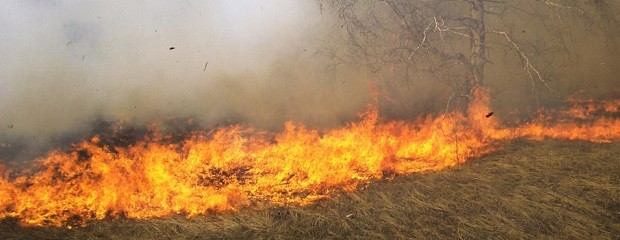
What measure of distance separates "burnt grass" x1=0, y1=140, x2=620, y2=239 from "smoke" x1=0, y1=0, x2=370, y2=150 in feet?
10.4

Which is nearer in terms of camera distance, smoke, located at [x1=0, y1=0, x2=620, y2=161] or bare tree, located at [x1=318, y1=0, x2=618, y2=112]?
smoke, located at [x1=0, y1=0, x2=620, y2=161]

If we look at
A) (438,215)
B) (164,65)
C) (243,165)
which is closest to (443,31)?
(438,215)

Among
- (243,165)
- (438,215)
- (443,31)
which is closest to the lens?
(438,215)

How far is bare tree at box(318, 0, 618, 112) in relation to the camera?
7352mm

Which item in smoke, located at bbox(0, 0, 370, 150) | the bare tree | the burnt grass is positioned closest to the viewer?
the burnt grass

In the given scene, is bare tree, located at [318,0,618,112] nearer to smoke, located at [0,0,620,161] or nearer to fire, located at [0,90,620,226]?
smoke, located at [0,0,620,161]

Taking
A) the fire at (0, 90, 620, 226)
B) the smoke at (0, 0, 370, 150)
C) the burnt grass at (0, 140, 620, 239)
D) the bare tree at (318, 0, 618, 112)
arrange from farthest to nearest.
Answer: the bare tree at (318, 0, 618, 112) < the smoke at (0, 0, 370, 150) < the fire at (0, 90, 620, 226) < the burnt grass at (0, 140, 620, 239)

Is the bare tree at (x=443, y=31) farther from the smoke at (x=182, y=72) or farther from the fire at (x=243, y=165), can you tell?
the fire at (x=243, y=165)

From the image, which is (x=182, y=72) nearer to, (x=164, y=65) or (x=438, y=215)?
(x=164, y=65)

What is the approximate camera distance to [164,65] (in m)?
8.31

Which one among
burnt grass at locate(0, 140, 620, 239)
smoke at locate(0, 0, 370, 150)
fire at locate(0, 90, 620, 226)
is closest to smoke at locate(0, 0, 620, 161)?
smoke at locate(0, 0, 370, 150)

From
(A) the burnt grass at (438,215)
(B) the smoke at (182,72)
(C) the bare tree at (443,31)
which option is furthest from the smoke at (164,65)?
(A) the burnt grass at (438,215)

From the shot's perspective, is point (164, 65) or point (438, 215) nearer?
point (438, 215)

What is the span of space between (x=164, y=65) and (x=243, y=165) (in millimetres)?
3259
